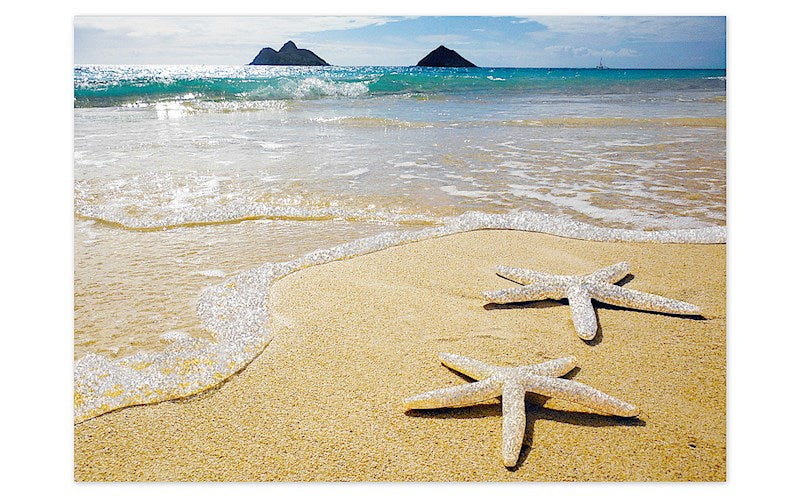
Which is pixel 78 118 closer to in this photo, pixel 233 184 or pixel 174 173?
pixel 174 173

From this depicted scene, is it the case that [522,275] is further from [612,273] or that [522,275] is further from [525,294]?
[612,273]

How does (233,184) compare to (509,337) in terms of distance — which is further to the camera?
(233,184)

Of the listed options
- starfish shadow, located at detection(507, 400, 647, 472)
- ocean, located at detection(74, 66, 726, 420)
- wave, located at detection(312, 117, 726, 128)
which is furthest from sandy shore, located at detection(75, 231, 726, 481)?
wave, located at detection(312, 117, 726, 128)

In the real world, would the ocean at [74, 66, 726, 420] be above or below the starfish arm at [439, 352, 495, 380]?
above

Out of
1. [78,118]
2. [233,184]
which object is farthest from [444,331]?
[78,118]

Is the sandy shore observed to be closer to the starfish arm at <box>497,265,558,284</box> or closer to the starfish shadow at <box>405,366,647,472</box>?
the starfish shadow at <box>405,366,647,472</box>
